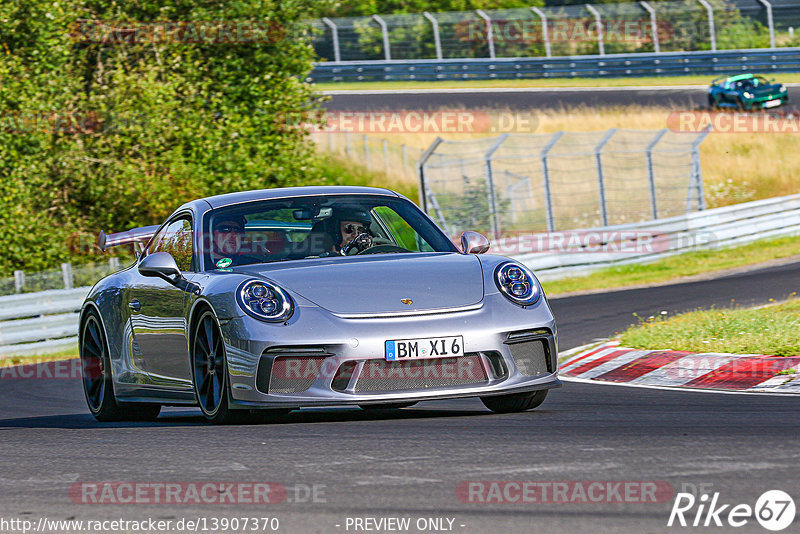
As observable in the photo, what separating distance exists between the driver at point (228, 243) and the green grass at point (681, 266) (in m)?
12.8

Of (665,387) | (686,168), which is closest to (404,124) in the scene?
(686,168)

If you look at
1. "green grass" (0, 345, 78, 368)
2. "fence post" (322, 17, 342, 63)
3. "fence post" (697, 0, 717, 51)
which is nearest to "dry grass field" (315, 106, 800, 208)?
"fence post" (697, 0, 717, 51)

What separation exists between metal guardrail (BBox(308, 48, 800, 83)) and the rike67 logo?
125 ft

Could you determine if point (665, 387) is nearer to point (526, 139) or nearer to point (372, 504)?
point (372, 504)

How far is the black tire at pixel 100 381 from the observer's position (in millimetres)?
8797

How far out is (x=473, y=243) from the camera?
7715mm

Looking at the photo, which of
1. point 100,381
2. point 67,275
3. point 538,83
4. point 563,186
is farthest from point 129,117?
point 538,83

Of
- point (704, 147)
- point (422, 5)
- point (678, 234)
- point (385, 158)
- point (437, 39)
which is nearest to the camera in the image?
point (678, 234)

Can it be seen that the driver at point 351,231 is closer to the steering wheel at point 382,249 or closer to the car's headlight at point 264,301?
the steering wheel at point 382,249

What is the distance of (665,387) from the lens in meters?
8.92

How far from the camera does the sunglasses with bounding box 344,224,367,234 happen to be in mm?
7867

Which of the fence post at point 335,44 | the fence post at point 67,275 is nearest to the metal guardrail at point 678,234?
the fence post at point 67,275

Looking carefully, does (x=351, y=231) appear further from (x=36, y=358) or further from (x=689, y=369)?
(x=36, y=358)

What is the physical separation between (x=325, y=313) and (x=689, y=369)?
12.0 ft
